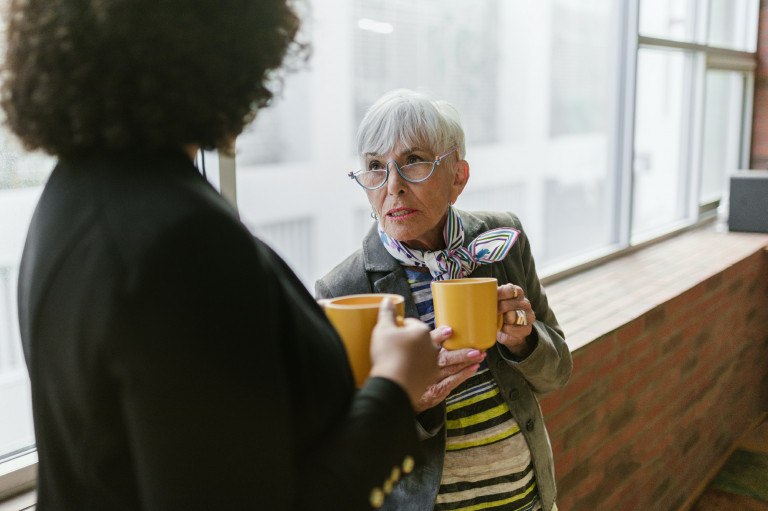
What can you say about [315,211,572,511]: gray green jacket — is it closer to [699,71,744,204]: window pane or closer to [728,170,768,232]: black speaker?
[728,170,768,232]: black speaker

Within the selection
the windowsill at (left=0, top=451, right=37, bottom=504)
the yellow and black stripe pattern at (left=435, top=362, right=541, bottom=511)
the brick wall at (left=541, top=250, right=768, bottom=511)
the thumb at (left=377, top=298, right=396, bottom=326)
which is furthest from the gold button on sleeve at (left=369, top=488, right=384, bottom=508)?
the brick wall at (left=541, top=250, right=768, bottom=511)

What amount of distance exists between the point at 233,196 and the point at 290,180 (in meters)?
0.50

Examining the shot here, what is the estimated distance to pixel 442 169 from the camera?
4.19 feet

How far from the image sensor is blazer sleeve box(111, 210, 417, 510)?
1.77ft

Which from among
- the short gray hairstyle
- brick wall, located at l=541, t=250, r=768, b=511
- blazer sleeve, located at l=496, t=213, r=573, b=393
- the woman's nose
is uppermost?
the short gray hairstyle

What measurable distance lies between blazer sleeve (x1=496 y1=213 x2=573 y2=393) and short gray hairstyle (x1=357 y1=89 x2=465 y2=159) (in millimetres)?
293

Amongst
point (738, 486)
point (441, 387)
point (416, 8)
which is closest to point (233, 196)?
point (441, 387)

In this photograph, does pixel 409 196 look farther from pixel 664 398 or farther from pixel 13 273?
pixel 664 398

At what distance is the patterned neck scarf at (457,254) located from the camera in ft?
4.20

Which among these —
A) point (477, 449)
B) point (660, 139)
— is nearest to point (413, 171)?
point (477, 449)

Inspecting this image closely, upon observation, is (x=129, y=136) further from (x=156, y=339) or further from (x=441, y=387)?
(x=441, y=387)

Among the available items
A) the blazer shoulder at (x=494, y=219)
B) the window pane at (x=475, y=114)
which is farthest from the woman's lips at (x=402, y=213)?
the window pane at (x=475, y=114)

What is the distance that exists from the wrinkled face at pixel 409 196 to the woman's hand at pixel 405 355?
51 cm

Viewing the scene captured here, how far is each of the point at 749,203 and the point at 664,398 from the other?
155cm
